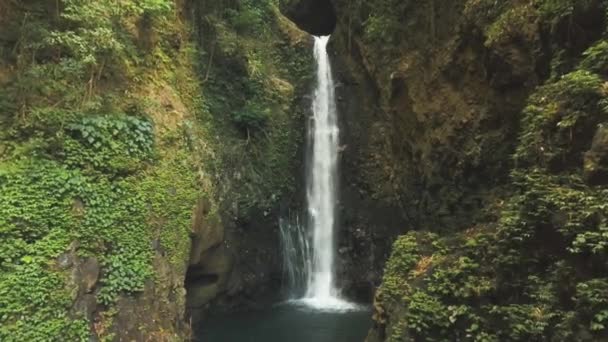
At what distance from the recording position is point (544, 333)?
4.57 m

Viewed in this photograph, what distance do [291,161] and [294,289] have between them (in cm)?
408

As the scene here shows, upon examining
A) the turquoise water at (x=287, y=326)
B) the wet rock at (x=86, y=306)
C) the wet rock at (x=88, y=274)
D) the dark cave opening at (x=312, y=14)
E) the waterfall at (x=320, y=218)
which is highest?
the dark cave opening at (x=312, y=14)

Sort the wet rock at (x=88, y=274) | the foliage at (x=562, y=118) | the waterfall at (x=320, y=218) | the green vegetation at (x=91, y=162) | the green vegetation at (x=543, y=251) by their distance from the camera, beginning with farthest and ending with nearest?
1. the waterfall at (x=320, y=218)
2. the wet rock at (x=88, y=274)
3. the green vegetation at (x=91, y=162)
4. the foliage at (x=562, y=118)
5. the green vegetation at (x=543, y=251)

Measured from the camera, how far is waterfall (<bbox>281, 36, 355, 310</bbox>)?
1470 cm

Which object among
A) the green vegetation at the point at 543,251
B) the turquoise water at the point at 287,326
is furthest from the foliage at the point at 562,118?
the turquoise water at the point at 287,326

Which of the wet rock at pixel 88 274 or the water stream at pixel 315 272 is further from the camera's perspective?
the water stream at pixel 315 272

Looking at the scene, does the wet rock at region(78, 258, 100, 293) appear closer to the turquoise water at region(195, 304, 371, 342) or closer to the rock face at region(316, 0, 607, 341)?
the turquoise water at region(195, 304, 371, 342)

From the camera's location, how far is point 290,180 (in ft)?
49.8

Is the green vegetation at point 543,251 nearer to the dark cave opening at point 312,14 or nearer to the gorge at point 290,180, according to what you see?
the gorge at point 290,180

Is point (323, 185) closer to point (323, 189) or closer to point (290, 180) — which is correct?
point (323, 189)

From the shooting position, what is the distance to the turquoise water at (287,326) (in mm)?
10648

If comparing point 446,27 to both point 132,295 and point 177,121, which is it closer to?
point 177,121

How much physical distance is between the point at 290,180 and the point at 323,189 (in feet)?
4.25

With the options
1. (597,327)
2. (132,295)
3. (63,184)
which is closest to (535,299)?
(597,327)
